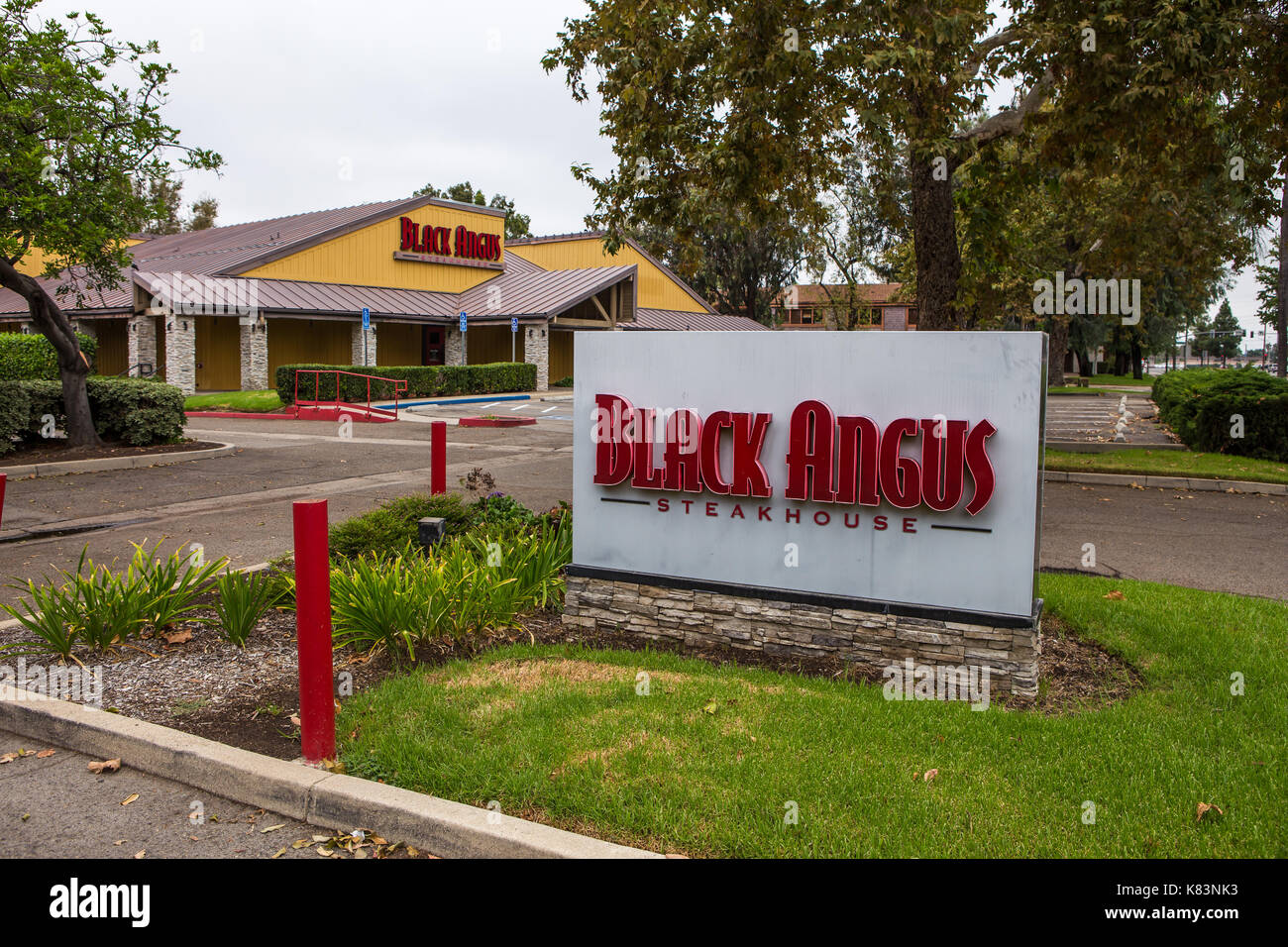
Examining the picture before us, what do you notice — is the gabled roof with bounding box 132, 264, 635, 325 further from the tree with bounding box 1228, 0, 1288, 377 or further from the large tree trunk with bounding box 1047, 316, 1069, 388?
the tree with bounding box 1228, 0, 1288, 377

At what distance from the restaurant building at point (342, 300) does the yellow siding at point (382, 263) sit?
5cm

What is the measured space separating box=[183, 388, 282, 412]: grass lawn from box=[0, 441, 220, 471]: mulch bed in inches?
425

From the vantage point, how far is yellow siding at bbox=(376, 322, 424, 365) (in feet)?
132

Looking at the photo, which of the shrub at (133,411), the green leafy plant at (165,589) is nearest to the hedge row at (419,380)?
the shrub at (133,411)

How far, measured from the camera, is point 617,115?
47.9ft

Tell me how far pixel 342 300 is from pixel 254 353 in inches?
170

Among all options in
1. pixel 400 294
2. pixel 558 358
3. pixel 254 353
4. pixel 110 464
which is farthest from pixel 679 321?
pixel 110 464

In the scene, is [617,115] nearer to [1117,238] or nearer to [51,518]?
[51,518]

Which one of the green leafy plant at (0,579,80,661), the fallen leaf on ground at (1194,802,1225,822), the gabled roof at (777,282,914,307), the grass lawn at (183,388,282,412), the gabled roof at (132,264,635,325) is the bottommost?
the fallen leaf on ground at (1194,802,1225,822)

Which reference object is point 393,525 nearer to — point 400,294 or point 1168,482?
point 1168,482

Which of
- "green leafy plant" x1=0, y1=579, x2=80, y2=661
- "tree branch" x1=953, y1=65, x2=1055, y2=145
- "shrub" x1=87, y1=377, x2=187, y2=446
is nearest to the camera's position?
"green leafy plant" x1=0, y1=579, x2=80, y2=661

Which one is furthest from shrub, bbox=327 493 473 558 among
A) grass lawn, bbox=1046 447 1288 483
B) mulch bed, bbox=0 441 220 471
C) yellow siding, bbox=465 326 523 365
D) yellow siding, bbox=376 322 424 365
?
yellow siding, bbox=465 326 523 365

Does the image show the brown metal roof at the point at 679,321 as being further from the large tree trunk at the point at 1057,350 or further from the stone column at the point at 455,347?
the large tree trunk at the point at 1057,350

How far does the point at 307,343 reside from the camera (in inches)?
1473
